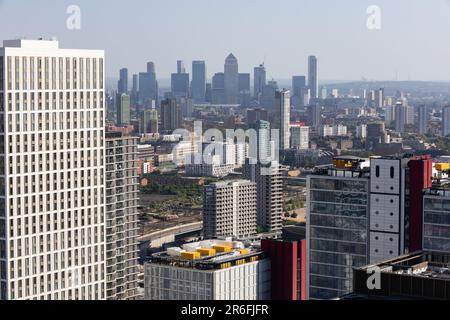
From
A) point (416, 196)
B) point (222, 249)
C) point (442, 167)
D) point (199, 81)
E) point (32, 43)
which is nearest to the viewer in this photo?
point (32, 43)

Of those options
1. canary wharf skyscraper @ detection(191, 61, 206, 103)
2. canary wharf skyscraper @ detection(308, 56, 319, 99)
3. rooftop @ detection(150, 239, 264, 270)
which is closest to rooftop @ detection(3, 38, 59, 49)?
rooftop @ detection(150, 239, 264, 270)

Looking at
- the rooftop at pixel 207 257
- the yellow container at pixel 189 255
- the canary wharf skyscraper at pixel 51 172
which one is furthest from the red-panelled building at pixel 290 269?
the canary wharf skyscraper at pixel 51 172

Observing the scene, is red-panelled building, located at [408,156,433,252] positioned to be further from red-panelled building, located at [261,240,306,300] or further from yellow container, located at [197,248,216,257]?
yellow container, located at [197,248,216,257]

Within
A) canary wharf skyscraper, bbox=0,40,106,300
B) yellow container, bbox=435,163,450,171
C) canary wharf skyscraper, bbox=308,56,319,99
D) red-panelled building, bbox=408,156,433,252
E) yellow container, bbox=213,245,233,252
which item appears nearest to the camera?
canary wharf skyscraper, bbox=0,40,106,300

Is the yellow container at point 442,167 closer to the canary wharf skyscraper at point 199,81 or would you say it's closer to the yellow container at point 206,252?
the yellow container at point 206,252

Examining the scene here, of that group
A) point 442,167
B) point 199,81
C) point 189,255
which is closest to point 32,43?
point 189,255

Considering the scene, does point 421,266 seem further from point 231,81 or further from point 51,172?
point 231,81

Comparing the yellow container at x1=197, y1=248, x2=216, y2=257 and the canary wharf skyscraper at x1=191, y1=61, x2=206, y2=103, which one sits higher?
the canary wharf skyscraper at x1=191, y1=61, x2=206, y2=103
